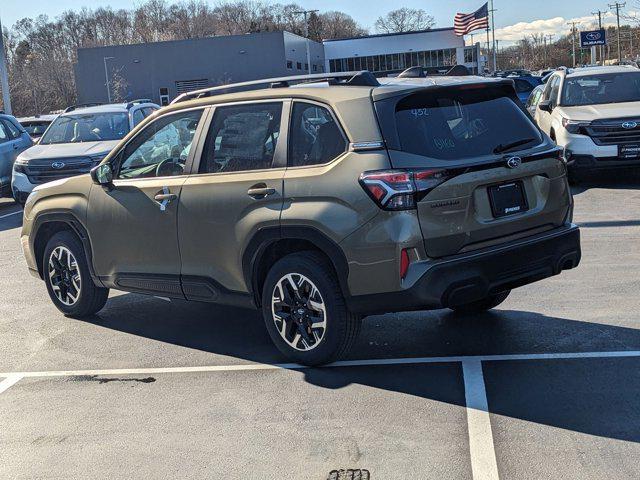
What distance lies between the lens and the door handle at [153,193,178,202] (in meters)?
6.14

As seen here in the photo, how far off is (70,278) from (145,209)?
1387 mm

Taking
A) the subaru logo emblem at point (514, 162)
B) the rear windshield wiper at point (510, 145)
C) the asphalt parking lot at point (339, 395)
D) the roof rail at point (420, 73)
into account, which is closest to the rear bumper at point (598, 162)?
the asphalt parking lot at point (339, 395)

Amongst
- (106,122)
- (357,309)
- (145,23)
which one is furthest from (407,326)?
(145,23)

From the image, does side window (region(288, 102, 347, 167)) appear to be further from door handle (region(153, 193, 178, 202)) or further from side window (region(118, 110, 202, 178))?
door handle (region(153, 193, 178, 202))

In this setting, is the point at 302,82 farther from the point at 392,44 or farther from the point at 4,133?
the point at 392,44

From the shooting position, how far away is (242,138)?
5.91m

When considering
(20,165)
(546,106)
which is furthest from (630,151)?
(20,165)

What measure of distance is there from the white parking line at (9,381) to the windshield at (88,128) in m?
9.79

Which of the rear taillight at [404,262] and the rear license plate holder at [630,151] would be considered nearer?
the rear taillight at [404,262]

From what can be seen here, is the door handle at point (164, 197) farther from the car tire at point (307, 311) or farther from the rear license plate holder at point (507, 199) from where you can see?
the rear license plate holder at point (507, 199)

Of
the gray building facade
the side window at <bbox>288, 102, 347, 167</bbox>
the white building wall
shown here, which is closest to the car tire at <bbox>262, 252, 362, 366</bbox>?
the side window at <bbox>288, 102, 347, 167</bbox>

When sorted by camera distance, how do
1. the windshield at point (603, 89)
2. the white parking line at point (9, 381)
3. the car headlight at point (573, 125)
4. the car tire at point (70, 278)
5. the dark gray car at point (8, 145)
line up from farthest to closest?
1. the dark gray car at point (8, 145)
2. the windshield at point (603, 89)
3. the car headlight at point (573, 125)
4. the car tire at point (70, 278)
5. the white parking line at point (9, 381)

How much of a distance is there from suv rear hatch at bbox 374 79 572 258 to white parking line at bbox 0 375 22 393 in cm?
297

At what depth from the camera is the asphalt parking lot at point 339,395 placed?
4184 mm
